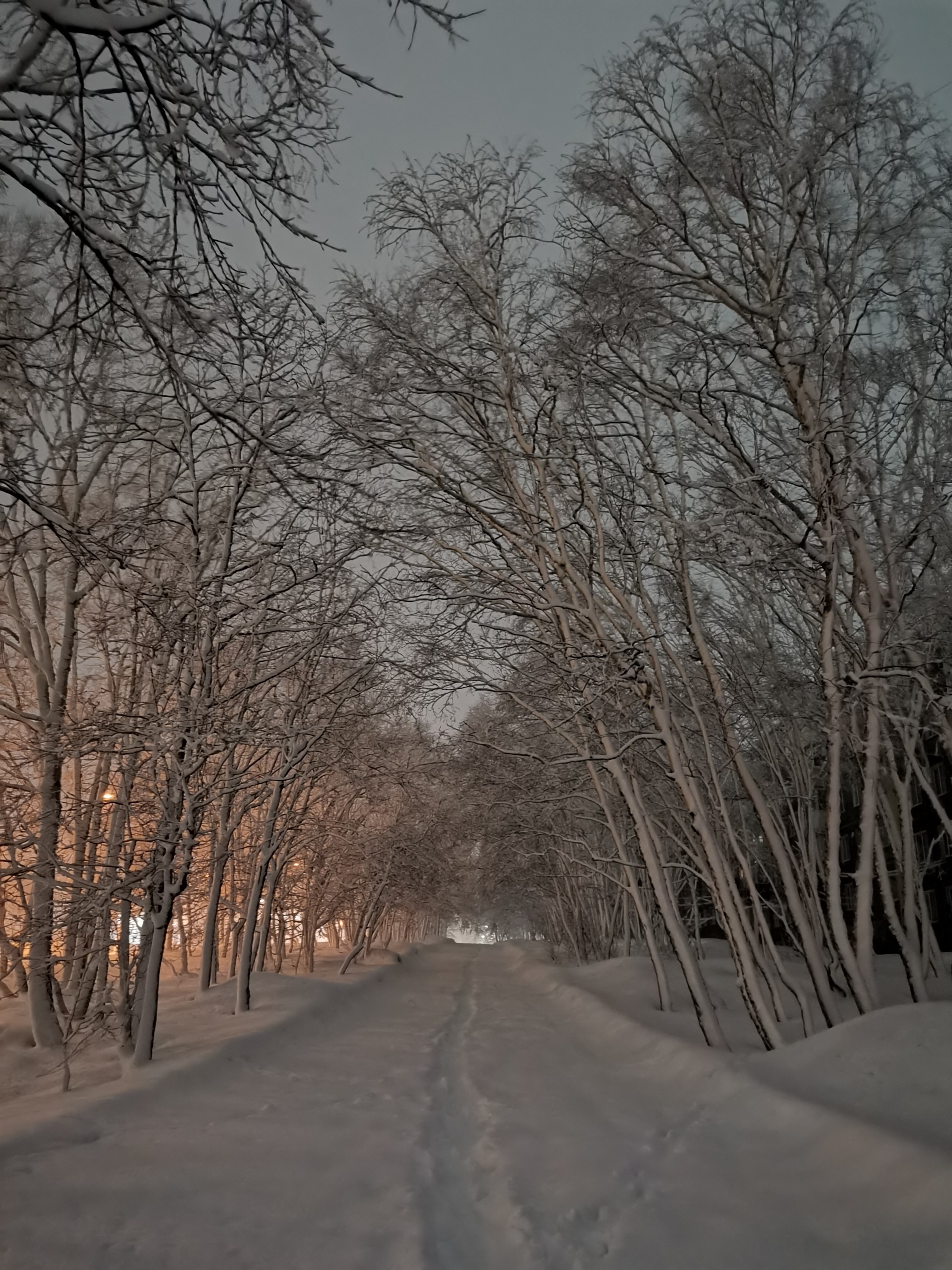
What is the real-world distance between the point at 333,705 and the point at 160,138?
11752mm

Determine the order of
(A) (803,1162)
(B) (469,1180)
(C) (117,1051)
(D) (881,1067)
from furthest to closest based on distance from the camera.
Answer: (C) (117,1051)
(D) (881,1067)
(B) (469,1180)
(A) (803,1162)

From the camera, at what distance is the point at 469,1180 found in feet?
14.2

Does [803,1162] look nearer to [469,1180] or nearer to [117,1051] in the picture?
[469,1180]

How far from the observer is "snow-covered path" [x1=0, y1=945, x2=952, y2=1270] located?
10.9 ft

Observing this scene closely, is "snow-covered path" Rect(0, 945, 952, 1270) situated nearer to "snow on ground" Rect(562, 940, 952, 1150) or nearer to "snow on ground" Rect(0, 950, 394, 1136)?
"snow on ground" Rect(562, 940, 952, 1150)

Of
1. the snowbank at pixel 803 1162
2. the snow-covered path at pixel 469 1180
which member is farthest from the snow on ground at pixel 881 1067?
the snow-covered path at pixel 469 1180

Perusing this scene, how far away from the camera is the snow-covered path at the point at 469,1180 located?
3330 mm

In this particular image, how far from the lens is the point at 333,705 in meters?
Answer: 14.4

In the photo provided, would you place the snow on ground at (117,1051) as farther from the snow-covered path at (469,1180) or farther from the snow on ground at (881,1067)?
the snow on ground at (881,1067)

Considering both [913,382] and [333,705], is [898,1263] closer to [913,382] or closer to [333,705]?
[913,382]

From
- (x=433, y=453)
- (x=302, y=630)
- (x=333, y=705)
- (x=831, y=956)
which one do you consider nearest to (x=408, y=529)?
(x=433, y=453)

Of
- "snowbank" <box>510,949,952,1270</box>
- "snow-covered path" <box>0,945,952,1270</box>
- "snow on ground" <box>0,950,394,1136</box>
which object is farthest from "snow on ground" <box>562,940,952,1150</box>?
"snow on ground" <box>0,950,394,1136</box>

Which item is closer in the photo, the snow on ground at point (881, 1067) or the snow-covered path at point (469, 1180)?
the snow-covered path at point (469, 1180)

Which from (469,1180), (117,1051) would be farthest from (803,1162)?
(117,1051)
